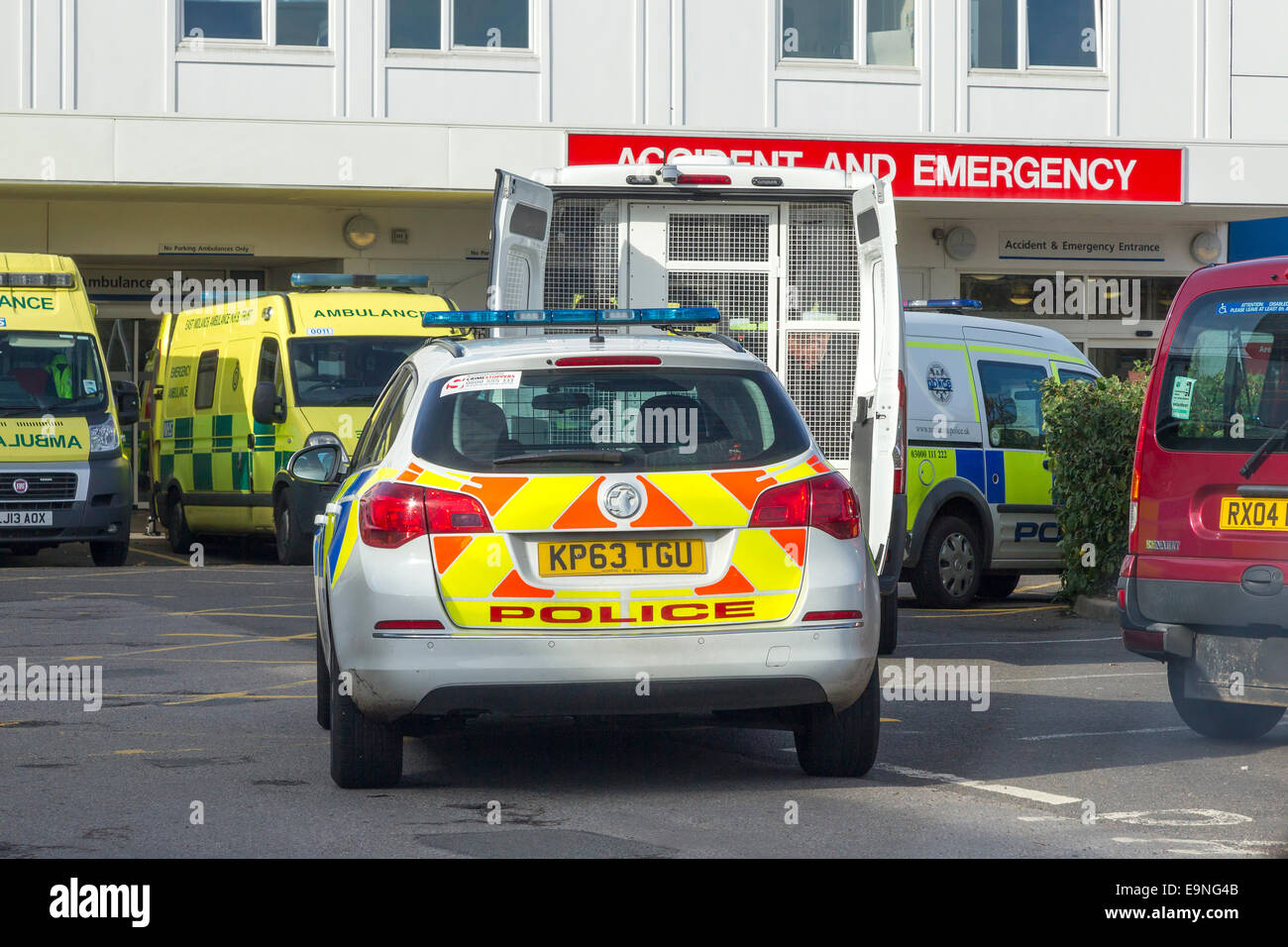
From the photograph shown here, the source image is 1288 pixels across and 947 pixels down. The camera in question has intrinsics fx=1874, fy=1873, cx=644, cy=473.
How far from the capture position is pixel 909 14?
2203 cm

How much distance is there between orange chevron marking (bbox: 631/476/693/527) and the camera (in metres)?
6.09

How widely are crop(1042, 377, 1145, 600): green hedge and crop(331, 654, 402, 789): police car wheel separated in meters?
6.98

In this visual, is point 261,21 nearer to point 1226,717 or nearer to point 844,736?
point 1226,717

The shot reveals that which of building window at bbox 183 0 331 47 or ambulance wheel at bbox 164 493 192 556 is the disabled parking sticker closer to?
ambulance wheel at bbox 164 493 192 556

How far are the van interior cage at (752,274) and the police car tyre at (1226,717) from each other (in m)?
3.23

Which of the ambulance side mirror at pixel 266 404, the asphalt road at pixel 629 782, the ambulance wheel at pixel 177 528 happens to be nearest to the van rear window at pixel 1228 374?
the asphalt road at pixel 629 782

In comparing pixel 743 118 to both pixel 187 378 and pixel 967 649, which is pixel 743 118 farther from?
pixel 967 649

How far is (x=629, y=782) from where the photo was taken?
670 centimetres

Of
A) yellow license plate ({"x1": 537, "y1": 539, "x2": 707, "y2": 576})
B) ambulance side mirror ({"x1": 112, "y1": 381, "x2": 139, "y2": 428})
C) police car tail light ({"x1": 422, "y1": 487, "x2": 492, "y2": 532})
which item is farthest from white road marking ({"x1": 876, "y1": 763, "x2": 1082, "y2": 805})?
ambulance side mirror ({"x1": 112, "y1": 381, "x2": 139, "y2": 428})

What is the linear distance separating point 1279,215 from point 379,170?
10.7m

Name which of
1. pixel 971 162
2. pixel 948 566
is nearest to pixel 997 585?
pixel 948 566

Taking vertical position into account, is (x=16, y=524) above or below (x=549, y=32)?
below
